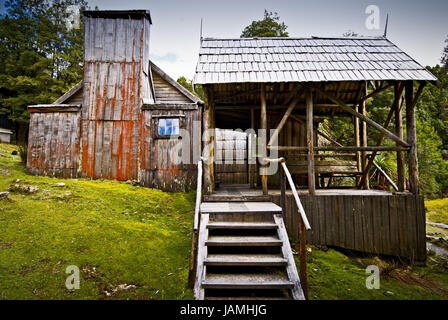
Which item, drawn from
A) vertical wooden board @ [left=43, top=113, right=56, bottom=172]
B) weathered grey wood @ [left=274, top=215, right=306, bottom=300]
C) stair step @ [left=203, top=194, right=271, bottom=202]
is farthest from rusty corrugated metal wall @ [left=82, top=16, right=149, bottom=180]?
weathered grey wood @ [left=274, top=215, right=306, bottom=300]

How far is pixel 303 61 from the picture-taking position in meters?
6.14

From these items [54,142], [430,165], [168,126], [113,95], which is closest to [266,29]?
[168,126]

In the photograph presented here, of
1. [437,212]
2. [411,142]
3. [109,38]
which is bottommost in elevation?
[437,212]

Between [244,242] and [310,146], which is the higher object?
[310,146]

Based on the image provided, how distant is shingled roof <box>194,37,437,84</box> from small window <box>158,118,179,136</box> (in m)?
3.12

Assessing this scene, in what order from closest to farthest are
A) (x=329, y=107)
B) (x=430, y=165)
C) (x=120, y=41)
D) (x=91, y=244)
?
(x=91, y=244) < (x=329, y=107) < (x=120, y=41) < (x=430, y=165)

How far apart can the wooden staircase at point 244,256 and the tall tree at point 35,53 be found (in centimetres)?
1689

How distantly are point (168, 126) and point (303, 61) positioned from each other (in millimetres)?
5302

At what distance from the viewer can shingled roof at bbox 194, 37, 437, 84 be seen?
5523 millimetres

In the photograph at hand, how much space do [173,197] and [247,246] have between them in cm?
430

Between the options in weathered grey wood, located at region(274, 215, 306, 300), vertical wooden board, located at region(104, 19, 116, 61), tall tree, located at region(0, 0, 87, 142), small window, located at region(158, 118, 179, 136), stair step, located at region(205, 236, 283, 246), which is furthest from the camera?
tall tree, located at region(0, 0, 87, 142)

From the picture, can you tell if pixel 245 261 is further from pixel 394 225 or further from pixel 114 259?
pixel 394 225

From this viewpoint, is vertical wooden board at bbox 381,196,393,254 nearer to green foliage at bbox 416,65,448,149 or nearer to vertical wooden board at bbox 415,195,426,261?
vertical wooden board at bbox 415,195,426,261

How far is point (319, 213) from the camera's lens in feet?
17.4
